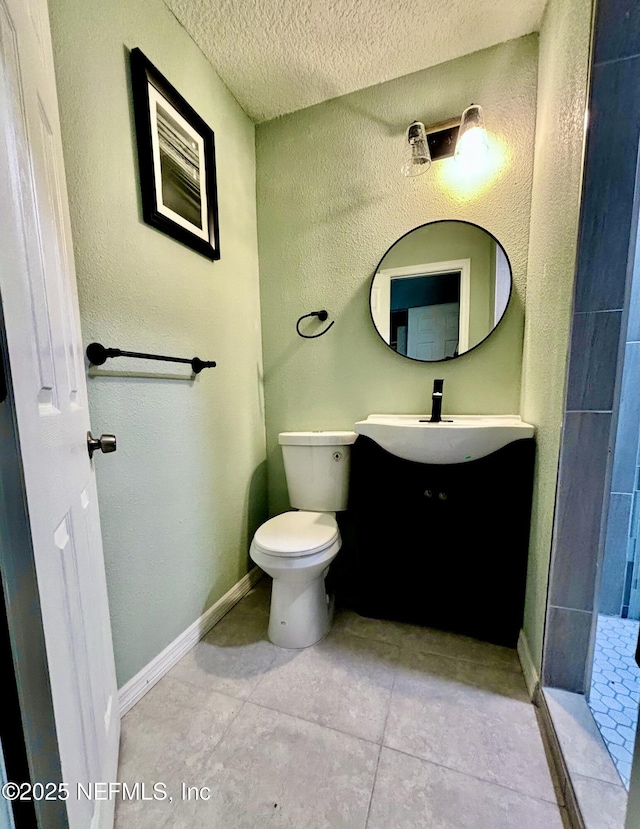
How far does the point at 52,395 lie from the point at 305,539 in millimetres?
946

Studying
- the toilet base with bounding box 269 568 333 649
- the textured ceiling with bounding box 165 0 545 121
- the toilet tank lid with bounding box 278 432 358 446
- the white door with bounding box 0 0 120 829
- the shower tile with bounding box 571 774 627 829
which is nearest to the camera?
the white door with bounding box 0 0 120 829

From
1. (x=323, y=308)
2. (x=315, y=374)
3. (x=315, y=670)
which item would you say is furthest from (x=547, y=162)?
(x=315, y=670)

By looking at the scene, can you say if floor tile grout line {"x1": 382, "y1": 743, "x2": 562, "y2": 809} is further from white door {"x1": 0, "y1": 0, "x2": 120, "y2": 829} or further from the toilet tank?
the toilet tank

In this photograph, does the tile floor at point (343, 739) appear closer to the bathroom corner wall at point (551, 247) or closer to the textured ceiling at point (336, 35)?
the bathroom corner wall at point (551, 247)

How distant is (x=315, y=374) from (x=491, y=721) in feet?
4.65

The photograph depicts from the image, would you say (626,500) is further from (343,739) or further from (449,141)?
(449,141)

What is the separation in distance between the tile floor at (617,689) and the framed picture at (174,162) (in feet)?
6.10

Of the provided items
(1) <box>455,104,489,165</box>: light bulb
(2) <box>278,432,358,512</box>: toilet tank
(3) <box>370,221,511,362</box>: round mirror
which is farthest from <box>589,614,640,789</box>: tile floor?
(1) <box>455,104,489,165</box>: light bulb

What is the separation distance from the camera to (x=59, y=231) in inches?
27.6

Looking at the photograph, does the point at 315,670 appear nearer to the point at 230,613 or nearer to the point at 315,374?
the point at 230,613

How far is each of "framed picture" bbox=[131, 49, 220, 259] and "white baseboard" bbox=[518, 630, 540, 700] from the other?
1.89 m

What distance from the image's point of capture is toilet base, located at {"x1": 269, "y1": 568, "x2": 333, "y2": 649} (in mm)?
1267

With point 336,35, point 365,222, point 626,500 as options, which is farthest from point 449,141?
point 626,500

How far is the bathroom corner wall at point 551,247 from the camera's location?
35.1 inches
